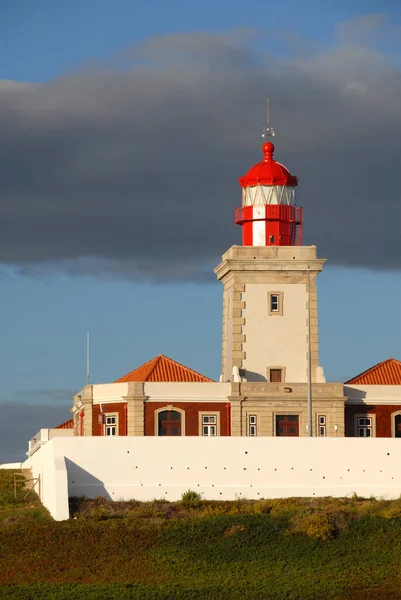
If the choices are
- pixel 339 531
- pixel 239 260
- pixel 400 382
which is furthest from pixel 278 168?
pixel 339 531

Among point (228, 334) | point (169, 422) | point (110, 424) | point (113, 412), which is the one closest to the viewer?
point (169, 422)

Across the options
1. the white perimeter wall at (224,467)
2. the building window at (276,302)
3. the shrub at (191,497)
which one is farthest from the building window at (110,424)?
the shrub at (191,497)

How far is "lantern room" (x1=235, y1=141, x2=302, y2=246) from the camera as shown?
57531 millimetres

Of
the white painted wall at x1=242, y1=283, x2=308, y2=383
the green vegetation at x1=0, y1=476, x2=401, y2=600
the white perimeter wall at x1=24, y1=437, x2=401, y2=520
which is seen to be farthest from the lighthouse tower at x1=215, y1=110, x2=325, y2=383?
the green vegetation at x1=0, y1=476, x2=401, y2=600

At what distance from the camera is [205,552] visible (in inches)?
1626

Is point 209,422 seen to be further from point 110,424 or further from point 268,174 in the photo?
point 268,174

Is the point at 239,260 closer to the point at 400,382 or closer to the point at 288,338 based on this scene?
the point at 288,338

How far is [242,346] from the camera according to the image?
56562 mm

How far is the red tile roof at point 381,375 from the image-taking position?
56.9 m

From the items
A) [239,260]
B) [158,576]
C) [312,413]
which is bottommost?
[158,576]

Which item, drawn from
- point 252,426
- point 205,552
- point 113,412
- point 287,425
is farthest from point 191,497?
point 113,412

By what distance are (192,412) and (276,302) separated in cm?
530

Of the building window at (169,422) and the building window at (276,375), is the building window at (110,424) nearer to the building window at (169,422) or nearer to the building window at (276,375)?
the building window at (169,422)

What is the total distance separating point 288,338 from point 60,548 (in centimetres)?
1777
